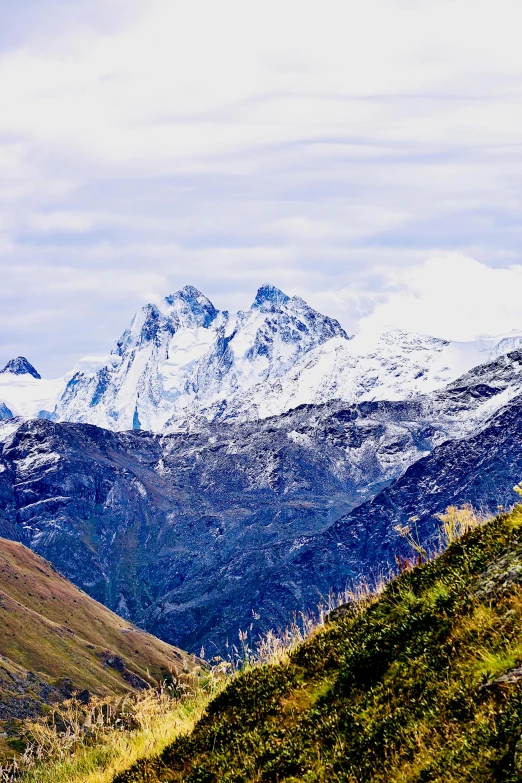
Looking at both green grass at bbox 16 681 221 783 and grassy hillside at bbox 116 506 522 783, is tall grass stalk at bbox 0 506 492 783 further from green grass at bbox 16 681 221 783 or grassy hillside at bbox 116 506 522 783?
grassy hillside at bbox 116 506 522 783

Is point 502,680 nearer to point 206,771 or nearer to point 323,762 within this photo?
point 323,762

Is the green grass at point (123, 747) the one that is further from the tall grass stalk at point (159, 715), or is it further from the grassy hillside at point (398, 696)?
the grassy hillside at point (398, 696)

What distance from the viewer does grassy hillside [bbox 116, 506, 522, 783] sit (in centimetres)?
895

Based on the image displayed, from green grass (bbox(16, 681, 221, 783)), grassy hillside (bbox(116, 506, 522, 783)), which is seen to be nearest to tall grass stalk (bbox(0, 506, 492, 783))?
green grass (bbox(16, 681, 221, 783))

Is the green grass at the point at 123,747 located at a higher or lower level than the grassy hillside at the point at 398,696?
lower

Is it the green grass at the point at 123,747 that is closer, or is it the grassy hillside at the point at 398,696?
the grassy hillside at the point at 398,696

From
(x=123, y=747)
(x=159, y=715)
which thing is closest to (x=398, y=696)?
(x=123, y=747)

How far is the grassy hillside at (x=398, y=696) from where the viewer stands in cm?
895

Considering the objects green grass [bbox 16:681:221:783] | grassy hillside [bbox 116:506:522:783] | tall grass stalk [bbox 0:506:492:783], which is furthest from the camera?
tall grass stalk [bbox 0:506:492:783]

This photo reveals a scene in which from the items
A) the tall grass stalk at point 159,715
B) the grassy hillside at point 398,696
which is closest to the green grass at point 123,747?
the tall grass stalk at point 159,715

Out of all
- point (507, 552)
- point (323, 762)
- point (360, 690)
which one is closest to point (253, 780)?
point (323, 762)

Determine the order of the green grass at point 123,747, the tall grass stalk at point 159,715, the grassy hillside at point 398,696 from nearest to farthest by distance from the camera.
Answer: the grassy hillside at point 398,696, the green grass at point 123,747, the tall grass stalk at point 159,715

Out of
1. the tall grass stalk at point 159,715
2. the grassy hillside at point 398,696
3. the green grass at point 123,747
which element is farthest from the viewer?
the tall grass stalk at point 159,715

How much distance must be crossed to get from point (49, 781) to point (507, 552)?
9487 millimetres
